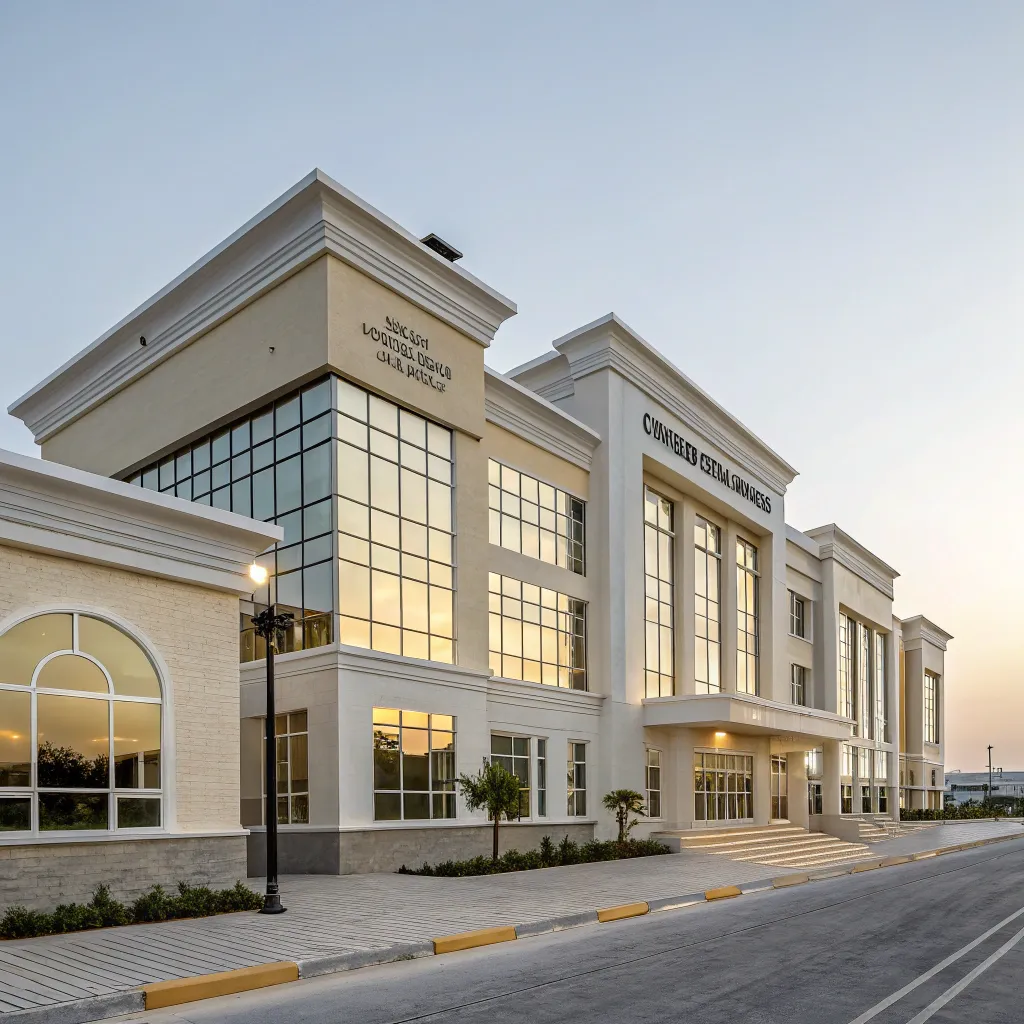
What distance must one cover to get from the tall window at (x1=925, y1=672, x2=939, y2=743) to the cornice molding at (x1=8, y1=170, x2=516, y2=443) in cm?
6090

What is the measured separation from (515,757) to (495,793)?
567cm

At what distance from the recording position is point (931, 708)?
7931cm

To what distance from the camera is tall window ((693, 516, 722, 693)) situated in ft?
132

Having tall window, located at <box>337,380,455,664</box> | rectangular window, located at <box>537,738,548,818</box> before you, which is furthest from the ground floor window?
tall window, located at <box>337,380,455,664</box>

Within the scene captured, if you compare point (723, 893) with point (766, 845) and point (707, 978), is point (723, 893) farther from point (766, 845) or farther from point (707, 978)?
point (766, 845)

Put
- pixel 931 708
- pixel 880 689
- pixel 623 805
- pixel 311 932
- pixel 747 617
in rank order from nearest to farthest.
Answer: pixel 311 932 → pixel 623 805 → pixel 747 617 → pixel 880 689 → pixel 931 708

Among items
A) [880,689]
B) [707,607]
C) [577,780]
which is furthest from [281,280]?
[880,689]

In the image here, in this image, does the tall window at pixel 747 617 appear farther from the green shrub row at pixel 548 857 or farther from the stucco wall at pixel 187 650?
the stucco wall at pixel 187 650

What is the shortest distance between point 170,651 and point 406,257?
1299 centimetres

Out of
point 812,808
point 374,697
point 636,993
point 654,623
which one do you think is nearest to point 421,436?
point 374,697

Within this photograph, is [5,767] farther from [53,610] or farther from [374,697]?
[374,697]

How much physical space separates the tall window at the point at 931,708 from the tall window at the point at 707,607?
140 ft

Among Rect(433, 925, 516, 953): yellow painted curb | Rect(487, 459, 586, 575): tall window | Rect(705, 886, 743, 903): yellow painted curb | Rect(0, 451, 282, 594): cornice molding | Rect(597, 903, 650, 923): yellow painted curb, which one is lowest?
Rect(705, 886, 743, 903): yellow painted curb

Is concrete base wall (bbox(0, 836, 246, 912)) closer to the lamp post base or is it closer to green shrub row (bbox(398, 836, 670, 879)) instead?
the lamp post base
